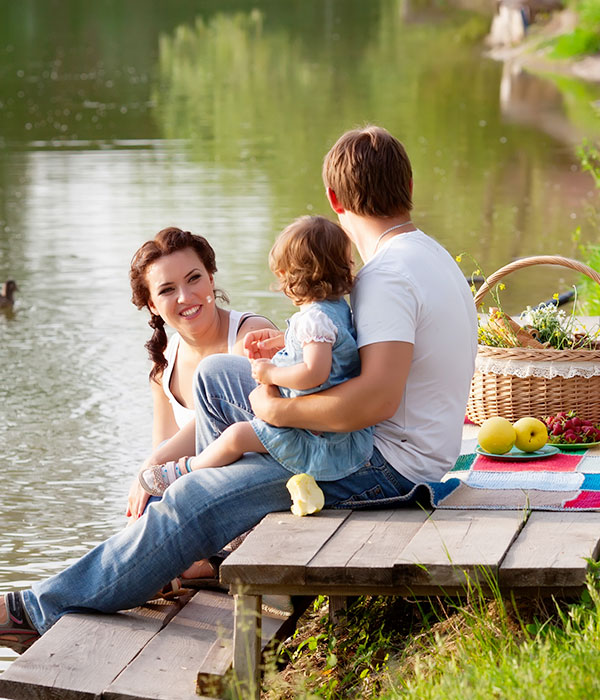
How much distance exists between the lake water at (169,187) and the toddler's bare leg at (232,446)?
4.83ft

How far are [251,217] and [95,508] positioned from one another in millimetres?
6605

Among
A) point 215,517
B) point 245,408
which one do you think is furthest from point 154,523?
point 245,408

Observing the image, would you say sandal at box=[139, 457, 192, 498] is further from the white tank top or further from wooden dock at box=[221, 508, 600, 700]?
wooden dock at box=[221, 508, 600, 700]

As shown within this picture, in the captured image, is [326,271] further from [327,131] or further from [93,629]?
[327,131]

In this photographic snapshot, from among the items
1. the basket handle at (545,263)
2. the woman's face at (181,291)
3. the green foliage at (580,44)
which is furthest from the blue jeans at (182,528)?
the green foliage at (580,44)

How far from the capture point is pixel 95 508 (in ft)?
18.0

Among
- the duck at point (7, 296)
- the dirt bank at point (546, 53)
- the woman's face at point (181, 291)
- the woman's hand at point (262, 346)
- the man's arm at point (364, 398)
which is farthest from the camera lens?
the dirt bank at point (546, 53)

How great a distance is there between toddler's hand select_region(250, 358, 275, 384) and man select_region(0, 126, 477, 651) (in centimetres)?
3

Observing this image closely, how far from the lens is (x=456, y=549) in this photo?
3.11 meters

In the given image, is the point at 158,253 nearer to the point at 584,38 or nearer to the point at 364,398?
the point at 364,398

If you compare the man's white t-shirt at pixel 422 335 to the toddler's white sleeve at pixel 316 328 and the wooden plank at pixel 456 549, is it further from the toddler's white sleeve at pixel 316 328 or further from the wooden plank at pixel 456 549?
the wooden plank at pixel 456 549

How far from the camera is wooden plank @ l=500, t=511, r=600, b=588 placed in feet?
9.76

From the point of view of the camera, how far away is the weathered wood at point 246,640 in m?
3.15

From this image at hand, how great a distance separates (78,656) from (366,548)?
2.75 ft
